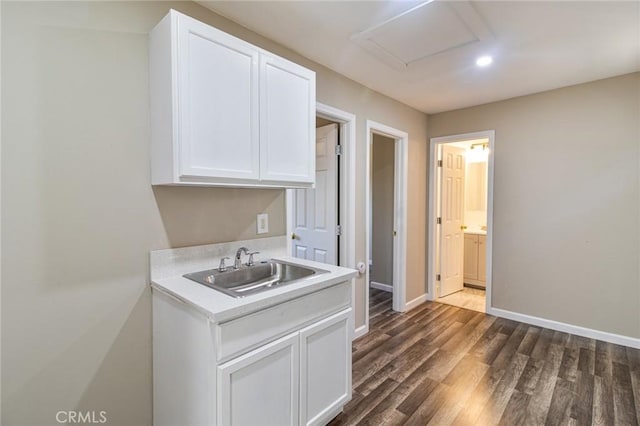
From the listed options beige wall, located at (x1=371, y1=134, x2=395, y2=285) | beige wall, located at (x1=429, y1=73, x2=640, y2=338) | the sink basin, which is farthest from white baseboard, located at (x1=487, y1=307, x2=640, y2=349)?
the sink basin

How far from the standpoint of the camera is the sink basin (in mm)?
1691

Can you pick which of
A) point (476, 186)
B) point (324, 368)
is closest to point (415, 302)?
point (476, 186)

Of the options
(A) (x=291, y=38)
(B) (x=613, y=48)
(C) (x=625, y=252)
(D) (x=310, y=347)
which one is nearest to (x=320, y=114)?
(A) (x=291, y=38)

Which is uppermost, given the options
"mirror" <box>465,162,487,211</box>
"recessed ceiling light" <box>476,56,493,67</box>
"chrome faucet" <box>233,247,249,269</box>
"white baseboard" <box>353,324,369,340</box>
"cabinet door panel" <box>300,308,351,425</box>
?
"recessed ceiling light" <box>476,56,493,67</box>

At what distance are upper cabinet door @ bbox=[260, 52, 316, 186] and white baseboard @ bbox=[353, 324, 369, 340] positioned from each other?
5.57 ft

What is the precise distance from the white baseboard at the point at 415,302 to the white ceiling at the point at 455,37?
244cm

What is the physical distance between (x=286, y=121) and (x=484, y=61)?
1755mm

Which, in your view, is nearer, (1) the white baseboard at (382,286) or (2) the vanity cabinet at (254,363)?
(2) the vanity cabinet at (254,363)

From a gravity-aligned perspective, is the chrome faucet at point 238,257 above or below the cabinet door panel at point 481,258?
above

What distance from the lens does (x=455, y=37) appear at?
6.74ft

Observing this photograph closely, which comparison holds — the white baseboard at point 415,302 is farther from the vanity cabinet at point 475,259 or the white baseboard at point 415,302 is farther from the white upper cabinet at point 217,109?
the white upper cabinet at point 217,109

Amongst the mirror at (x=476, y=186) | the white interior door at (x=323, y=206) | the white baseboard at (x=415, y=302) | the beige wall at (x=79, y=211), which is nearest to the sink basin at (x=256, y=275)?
the beige wall at (x=79, y=211)

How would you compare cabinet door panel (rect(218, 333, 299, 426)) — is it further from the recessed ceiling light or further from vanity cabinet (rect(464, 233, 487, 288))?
vanity cabinet (rect(464, 233, 487, 288))

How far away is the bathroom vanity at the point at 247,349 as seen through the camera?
4.07ft
